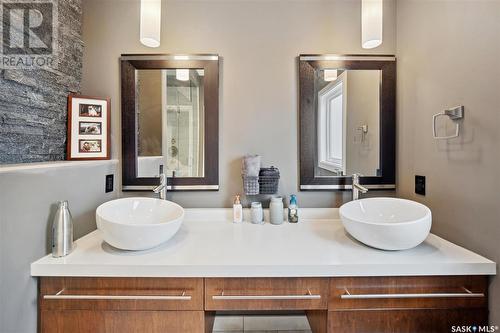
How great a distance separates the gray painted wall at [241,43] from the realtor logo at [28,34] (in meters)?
0.25

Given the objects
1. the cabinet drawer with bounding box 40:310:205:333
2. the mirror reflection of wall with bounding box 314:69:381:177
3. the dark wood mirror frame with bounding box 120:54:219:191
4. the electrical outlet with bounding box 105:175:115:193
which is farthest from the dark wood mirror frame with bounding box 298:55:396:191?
the electrical outlet with bounding box 105:175:115:193

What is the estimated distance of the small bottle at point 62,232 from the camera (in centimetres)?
102

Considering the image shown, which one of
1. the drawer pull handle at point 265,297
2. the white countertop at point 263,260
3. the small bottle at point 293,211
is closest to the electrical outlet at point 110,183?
the white countertop at point 263,260

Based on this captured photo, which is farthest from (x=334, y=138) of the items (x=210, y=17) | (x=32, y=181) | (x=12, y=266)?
(x=12, y=266)

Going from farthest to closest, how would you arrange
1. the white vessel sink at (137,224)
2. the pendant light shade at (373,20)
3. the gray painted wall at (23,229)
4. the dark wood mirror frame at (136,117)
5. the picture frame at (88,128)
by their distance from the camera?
1. the dark wood mirror frame at (136,117)
2. the picture frame at (88,128)
3. the pendant light shade at (373,20)
4. the white vessel sink at (137,224)
5. the gray painted wall at (23,229)

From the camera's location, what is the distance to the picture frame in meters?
1.44

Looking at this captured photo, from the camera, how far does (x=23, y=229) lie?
0.95m

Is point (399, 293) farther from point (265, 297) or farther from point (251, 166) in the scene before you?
point (251, 166)

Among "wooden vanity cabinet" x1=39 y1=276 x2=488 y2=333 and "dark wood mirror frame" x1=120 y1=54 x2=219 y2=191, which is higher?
"dark wood mirror frame" x1=120 y1=54 x2=219 y2=191

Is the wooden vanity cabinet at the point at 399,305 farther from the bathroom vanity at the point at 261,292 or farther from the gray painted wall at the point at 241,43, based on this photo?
the gray painted wall at the point at 241,43

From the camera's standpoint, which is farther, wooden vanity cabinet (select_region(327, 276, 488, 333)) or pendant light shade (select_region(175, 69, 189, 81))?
pendant light shade (select_region(175, 69, 189, 81))

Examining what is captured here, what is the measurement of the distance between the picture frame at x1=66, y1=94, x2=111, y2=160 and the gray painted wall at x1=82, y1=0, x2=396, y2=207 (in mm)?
68

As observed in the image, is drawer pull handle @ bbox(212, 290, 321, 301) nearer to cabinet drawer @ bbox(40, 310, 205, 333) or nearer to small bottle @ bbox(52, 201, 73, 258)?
cabinet drawer @ bbox(40, 310, 205, 333)

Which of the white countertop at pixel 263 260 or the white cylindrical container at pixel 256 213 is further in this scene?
the white cylindrical container at pixel 256 213
